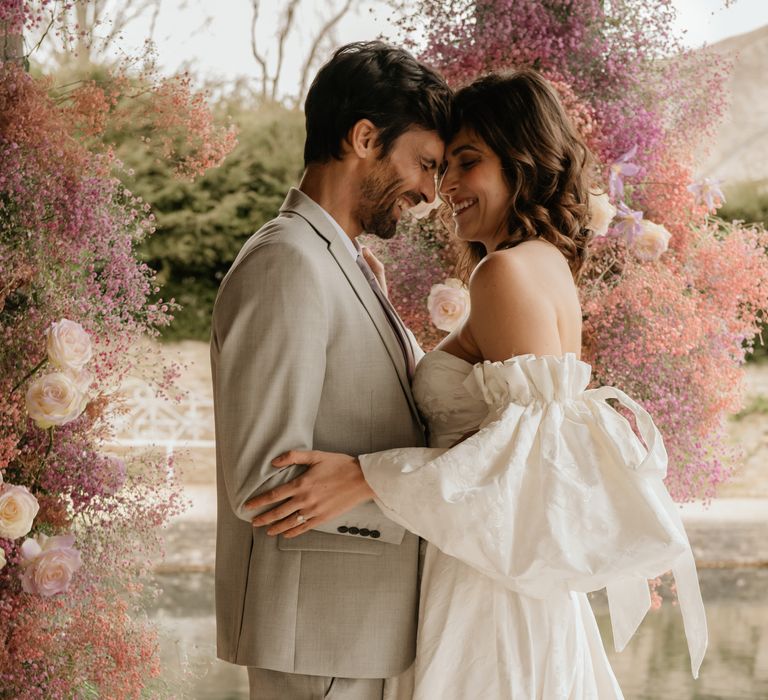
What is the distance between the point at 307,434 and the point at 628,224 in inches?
59.5

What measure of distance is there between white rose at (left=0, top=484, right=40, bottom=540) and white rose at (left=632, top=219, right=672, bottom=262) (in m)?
1.77

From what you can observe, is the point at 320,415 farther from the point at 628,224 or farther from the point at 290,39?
the point at 290,39

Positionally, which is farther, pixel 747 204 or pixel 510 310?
pixel 747 204

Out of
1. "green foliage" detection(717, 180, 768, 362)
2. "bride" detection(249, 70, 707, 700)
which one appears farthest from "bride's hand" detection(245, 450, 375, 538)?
"green foliage" detection(717, 180, 768, 362)

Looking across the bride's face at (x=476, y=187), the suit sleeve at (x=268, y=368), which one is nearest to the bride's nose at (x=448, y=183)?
the bride's face at (x=476, y=187)

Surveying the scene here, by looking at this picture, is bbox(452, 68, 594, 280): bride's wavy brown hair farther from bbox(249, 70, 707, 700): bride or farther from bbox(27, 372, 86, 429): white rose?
bbox(27, 372, 86, 429): white rose

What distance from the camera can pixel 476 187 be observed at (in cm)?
195

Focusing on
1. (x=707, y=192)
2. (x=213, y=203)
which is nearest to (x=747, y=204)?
(x=213, y=203)

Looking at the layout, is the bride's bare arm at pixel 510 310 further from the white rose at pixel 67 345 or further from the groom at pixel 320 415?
the white rose at pixel 67 345

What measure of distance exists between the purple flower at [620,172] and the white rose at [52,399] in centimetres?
157

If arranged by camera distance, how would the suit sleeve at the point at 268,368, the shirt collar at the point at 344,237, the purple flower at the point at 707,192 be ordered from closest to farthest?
the suit sleeve at the point at 268,368 < the shirt collar at the point at 344,237 < the purple flower at the point at 707,192

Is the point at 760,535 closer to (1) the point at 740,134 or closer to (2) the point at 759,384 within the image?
(2) the point at 759,384

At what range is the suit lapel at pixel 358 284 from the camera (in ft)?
5.73

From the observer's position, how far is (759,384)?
26.2ft
